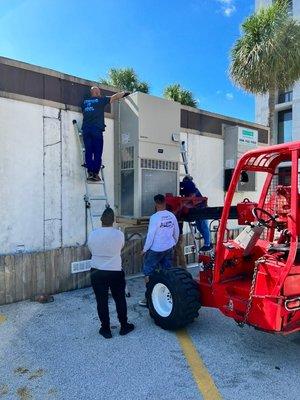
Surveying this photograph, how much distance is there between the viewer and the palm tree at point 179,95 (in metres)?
19.1

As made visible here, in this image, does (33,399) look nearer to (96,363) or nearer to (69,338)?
(96,363)

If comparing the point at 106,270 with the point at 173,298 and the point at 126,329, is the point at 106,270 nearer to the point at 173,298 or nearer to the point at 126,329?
the point at 126,329

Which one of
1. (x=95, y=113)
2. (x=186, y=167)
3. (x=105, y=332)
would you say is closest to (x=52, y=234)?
(x=95, y=113)

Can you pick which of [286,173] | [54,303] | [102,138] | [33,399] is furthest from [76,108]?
[33,399]

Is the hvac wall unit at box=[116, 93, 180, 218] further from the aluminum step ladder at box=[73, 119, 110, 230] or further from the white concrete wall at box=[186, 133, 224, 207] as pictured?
the white concrete wall at box=[186, 133, 224, 207]

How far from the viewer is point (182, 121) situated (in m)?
9.18

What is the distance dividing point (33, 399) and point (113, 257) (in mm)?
1910

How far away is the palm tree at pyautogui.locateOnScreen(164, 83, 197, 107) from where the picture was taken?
62.7 feet

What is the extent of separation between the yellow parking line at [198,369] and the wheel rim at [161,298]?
371 mm

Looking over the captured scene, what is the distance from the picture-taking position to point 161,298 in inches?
203

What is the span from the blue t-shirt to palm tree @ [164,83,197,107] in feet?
41.8

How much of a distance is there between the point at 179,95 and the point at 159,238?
14805 millimetres

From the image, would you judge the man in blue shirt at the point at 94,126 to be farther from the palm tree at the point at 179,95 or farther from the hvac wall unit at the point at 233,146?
the palm tree at the point at 179,95

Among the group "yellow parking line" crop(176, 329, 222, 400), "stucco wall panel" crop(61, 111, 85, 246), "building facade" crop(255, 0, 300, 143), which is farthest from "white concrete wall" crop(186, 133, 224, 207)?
"building facade" crop(255, 0, 300, 143)
